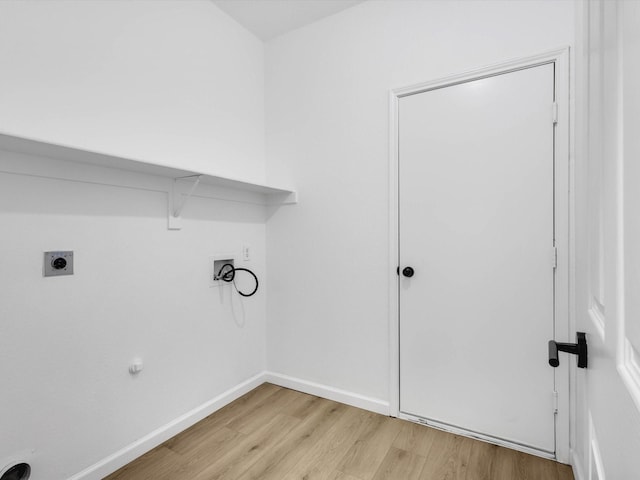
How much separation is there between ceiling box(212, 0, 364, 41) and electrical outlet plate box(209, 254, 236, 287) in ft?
5.42

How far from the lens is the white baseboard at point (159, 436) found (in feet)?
5.04

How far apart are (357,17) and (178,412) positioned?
2697mm

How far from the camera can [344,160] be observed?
2.21 metres

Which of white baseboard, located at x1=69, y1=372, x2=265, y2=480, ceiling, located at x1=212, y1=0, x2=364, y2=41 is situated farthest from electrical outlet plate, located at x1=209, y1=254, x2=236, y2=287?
ceiling, located at x1=212, y1=0, x2=364, y2=41

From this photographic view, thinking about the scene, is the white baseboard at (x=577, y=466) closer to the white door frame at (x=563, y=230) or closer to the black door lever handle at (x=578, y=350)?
the white door frame at (x=563, y=230)

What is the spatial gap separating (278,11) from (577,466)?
3022mm

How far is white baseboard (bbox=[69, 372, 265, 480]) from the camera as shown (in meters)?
1.54

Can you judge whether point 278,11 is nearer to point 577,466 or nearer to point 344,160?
point 344,160

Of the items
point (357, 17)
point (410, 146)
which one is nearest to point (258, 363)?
point (410, 146)

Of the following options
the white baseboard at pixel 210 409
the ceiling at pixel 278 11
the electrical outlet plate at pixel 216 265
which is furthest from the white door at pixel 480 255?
the electrical outlet plate at pixel 216 265

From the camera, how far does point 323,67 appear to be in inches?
90.3

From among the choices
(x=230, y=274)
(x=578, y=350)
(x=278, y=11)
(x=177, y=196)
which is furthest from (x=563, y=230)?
(x=278, y=11)

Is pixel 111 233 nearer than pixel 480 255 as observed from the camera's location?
Yes

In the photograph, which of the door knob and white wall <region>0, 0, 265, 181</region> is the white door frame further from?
white wall <region>0, 0, 265, 181</region>
